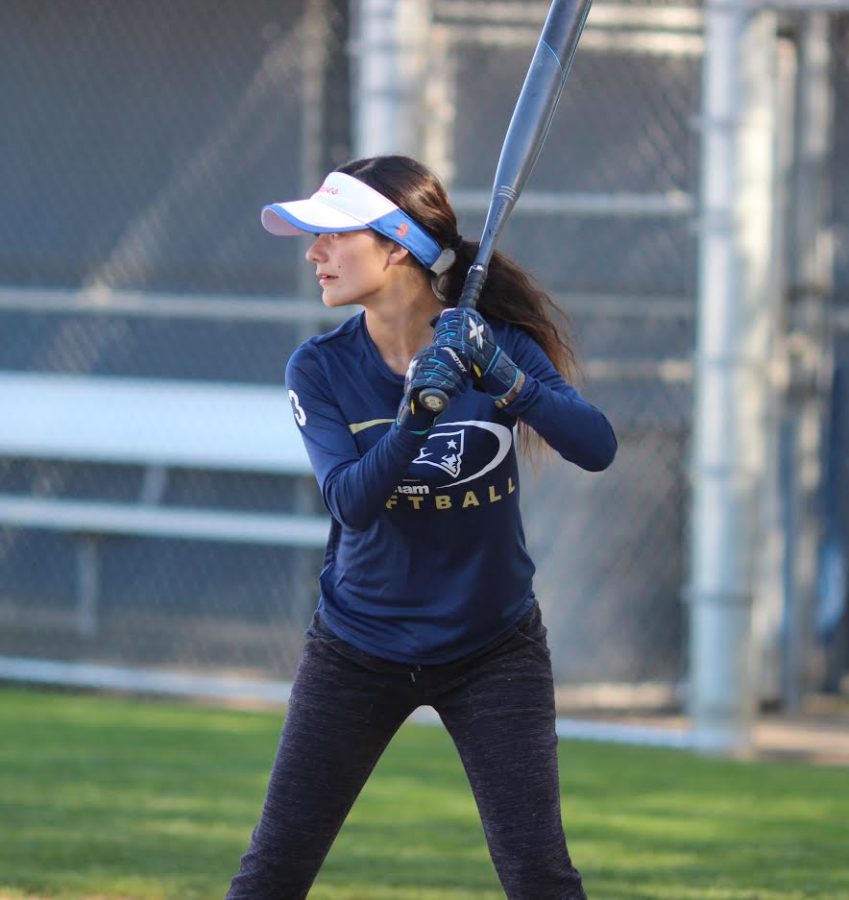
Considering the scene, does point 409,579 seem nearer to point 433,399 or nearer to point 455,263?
point 433,399

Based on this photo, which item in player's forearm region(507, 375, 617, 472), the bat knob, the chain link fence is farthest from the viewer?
the chain link fence

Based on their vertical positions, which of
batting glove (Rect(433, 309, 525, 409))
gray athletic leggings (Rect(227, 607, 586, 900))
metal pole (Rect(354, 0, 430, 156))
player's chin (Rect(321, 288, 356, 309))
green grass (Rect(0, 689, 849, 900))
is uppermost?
metal pole (Rect(354, 0, 430, 156))

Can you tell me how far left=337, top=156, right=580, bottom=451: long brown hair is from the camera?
3.21 m

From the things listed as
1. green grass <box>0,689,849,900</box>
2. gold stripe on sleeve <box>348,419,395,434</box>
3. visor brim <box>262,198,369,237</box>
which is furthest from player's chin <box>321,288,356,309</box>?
green grass <box>0,689,849,900</box>

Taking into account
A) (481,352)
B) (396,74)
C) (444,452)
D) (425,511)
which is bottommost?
(425,511)

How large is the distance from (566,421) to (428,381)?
0.94 feet

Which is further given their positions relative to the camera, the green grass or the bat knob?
the green grass

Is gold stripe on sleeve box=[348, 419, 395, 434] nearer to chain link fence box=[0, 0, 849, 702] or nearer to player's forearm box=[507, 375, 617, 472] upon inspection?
player's forearm box=[507, 375, 617, 472]

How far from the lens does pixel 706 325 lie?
659 cm

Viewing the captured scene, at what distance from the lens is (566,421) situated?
114 inches

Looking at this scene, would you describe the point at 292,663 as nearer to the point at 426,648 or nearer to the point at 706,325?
the point at 706,325

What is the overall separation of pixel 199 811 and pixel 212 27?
5298 mm

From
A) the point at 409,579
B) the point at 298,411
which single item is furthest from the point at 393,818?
the point at 298,411

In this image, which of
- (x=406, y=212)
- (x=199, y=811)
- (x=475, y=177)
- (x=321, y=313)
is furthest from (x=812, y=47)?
(x=406, y=212)
